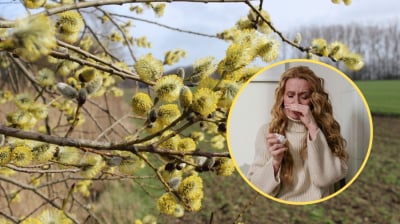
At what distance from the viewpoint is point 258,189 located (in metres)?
0.92

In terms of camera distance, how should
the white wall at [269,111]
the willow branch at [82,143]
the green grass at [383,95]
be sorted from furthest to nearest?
the green grass at [383,95] → the white wall at [269,111] → the willow branch at [82,143]

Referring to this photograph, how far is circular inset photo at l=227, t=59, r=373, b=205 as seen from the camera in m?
0.90

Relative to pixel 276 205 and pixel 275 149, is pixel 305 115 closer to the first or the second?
pixel 275 149

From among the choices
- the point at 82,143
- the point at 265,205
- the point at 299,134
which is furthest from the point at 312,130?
the point at 265,205

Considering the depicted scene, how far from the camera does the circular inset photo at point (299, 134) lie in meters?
0.90

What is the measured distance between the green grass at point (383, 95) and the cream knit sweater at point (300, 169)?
48.1ft

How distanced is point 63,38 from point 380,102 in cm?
1822

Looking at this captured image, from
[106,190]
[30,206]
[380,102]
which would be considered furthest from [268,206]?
[380,102]

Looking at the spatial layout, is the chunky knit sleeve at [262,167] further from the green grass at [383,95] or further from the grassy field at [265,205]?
the green grass at [383,95]

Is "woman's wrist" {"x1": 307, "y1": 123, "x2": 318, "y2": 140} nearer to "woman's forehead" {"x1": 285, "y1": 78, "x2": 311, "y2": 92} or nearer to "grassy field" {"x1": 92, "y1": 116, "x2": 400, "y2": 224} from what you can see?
"woman's forehead" {"x1": 285, "y1": 78, "x2": 311, "y2": 92}

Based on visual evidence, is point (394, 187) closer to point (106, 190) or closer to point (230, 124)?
point (106, 190)

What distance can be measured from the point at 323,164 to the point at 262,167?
0.35 feet

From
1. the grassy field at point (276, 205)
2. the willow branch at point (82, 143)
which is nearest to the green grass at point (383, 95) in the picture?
the grassy field at point (276, 205)

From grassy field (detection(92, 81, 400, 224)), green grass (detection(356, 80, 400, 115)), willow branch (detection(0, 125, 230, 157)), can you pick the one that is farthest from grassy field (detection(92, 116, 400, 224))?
green grass (detection(356, 80, 400, 115))
